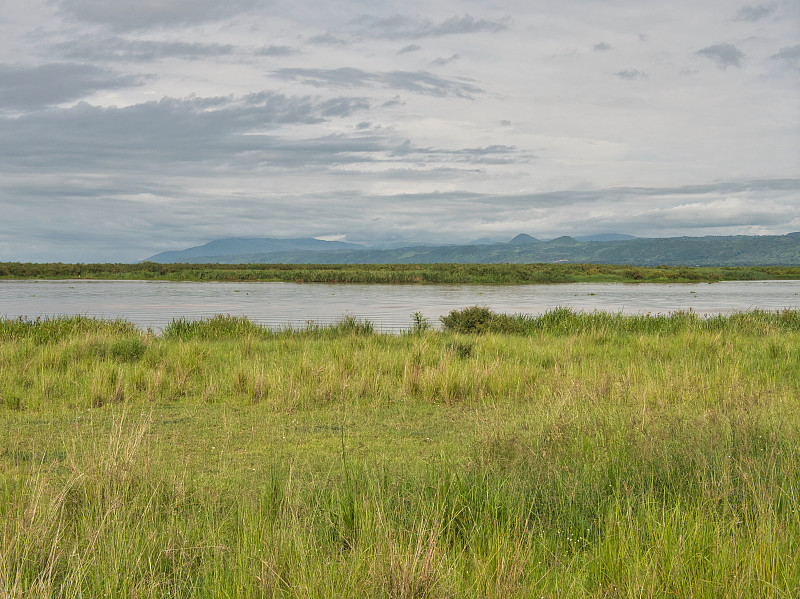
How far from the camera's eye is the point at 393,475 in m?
6.27

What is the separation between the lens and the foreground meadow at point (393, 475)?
3744 millimetres

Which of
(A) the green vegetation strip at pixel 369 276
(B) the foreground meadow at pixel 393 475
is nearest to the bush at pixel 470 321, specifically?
(B) the foreground meadow at pixel 393 475

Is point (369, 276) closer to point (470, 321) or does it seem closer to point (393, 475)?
point (470, 321)

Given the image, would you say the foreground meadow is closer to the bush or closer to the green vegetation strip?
the bush

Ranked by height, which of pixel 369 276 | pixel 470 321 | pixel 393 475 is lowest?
pixel 393 475

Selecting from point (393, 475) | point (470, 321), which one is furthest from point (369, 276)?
point (393, 475)

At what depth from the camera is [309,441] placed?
798 centimetres

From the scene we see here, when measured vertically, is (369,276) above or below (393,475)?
above

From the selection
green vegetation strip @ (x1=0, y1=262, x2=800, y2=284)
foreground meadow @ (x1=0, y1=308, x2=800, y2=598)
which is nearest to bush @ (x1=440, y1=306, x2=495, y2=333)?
foreground meadow @ (x1=0, y1=308, x2=800, y2=598)

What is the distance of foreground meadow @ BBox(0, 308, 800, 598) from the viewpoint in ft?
12.3

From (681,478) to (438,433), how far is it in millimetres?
3551

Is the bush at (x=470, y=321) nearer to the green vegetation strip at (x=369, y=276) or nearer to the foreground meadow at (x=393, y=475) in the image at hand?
the foreground meadow at (x=393, y=475)

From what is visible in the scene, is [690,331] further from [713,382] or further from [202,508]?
[202,508]

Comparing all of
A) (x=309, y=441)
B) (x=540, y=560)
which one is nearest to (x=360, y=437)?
(x=309, y=441)
